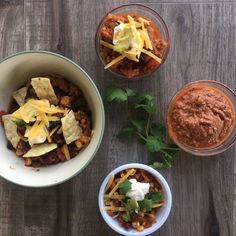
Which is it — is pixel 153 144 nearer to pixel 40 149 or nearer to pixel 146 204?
pixel 146 204

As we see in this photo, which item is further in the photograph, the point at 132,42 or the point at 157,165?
the point at 157,165

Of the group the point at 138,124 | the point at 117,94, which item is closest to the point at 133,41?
the point at 117,94

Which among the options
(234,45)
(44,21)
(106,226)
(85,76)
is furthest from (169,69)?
(106,226)

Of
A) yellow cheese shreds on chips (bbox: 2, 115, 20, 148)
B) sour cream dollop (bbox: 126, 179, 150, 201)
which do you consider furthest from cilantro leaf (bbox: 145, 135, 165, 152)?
yellow cheese shreds on chips (bbox: 2, 115, 20, 148)

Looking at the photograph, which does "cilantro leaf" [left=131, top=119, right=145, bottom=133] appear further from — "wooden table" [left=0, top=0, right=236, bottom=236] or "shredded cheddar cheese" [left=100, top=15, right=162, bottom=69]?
"shredded cheddar cheese" [left=100, top=15, right=162, bottom=69]

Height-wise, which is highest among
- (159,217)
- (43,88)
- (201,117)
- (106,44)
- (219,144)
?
(106,44)

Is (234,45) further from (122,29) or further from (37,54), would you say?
(37,54)

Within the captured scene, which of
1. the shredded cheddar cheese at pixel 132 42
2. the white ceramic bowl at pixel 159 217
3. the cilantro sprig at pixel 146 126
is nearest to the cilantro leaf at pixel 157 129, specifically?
the cilantro sprig at pixel 146 126
